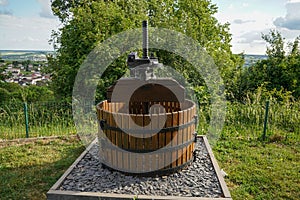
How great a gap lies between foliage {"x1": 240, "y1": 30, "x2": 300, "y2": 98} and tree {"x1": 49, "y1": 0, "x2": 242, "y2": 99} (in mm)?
869

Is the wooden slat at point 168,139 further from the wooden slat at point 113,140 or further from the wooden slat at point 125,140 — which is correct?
the wooden slat at point 113,140

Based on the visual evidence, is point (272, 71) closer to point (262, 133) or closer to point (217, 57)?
point (217, 57)

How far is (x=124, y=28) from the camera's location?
7.39m

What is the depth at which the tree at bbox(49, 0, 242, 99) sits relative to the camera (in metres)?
7.37

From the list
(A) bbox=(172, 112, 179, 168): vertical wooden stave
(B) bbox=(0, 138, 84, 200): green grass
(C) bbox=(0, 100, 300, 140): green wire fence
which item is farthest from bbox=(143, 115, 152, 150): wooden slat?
(C) bbox=(0, 100, 300, 140): green wire fence

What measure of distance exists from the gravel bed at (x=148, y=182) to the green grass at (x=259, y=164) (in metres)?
0.48

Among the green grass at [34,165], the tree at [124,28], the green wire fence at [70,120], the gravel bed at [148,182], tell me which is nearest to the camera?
the gravel bed at [148,182]

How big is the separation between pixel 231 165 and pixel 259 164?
517 mm

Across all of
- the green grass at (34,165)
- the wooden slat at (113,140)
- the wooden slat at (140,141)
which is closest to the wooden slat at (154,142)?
the wooden slat at (140,141)

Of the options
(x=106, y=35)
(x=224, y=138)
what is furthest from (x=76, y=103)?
(x=224, y=138)

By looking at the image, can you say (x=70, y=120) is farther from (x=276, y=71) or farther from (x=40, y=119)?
(x=276, y=71)

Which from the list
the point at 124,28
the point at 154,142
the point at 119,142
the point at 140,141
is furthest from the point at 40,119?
the point at 154,142

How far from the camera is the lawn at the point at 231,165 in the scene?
3604 millimetres

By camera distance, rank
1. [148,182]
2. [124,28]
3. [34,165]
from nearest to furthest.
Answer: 1. [148,182]
2. [34,165]
3. [124,28]
